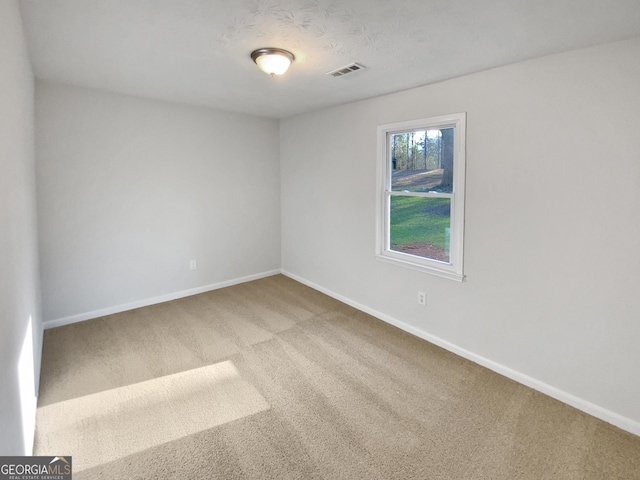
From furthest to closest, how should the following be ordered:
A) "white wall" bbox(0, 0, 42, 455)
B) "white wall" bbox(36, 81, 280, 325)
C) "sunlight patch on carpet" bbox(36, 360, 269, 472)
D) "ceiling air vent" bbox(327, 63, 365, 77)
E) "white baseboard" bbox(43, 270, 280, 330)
Answer: "white baseboard" bbox(43, 270, 280, 330) → "white wall" bbox(36, 81, 280, 325) → "ceiling air vent" bbox(327, 63, 365, 77) → "sunlight patch on carpet" bbox(36, 360, 269, 472) → "white wall" bbox(0, 0, 42, 455)

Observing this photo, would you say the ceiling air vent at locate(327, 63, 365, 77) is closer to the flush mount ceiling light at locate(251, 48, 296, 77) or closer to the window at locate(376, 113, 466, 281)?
the flush mount ceiling light at locate(251, 48, 296, 77)

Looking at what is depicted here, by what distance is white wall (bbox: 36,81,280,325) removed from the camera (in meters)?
3.33

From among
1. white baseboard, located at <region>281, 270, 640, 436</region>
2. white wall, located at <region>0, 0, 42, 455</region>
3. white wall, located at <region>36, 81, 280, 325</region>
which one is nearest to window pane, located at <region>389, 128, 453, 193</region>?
white baseboard, located at <region>281, 270, 640, 436</region>

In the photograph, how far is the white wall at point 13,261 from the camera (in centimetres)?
132

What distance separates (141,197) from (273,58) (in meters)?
2.49

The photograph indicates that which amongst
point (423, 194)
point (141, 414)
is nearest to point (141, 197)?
point (141, 414)

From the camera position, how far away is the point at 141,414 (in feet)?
7.24

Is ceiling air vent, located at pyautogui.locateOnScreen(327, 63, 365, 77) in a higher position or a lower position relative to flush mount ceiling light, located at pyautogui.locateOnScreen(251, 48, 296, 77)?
higher

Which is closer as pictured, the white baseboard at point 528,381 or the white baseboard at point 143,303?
the white baseboard at point 528,381

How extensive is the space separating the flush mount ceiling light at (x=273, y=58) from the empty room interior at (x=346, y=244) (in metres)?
0.01

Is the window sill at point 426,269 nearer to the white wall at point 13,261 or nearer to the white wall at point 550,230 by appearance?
→ the white wall at point 550,230

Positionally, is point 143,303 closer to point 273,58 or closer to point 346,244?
point 346,244

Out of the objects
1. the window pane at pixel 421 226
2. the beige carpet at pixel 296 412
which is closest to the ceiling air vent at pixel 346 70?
the window pane at pixel 421 226

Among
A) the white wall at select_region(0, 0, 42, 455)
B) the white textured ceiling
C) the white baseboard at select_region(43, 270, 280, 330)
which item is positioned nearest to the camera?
the white wall at select_region(0, 0, 42, 455)
